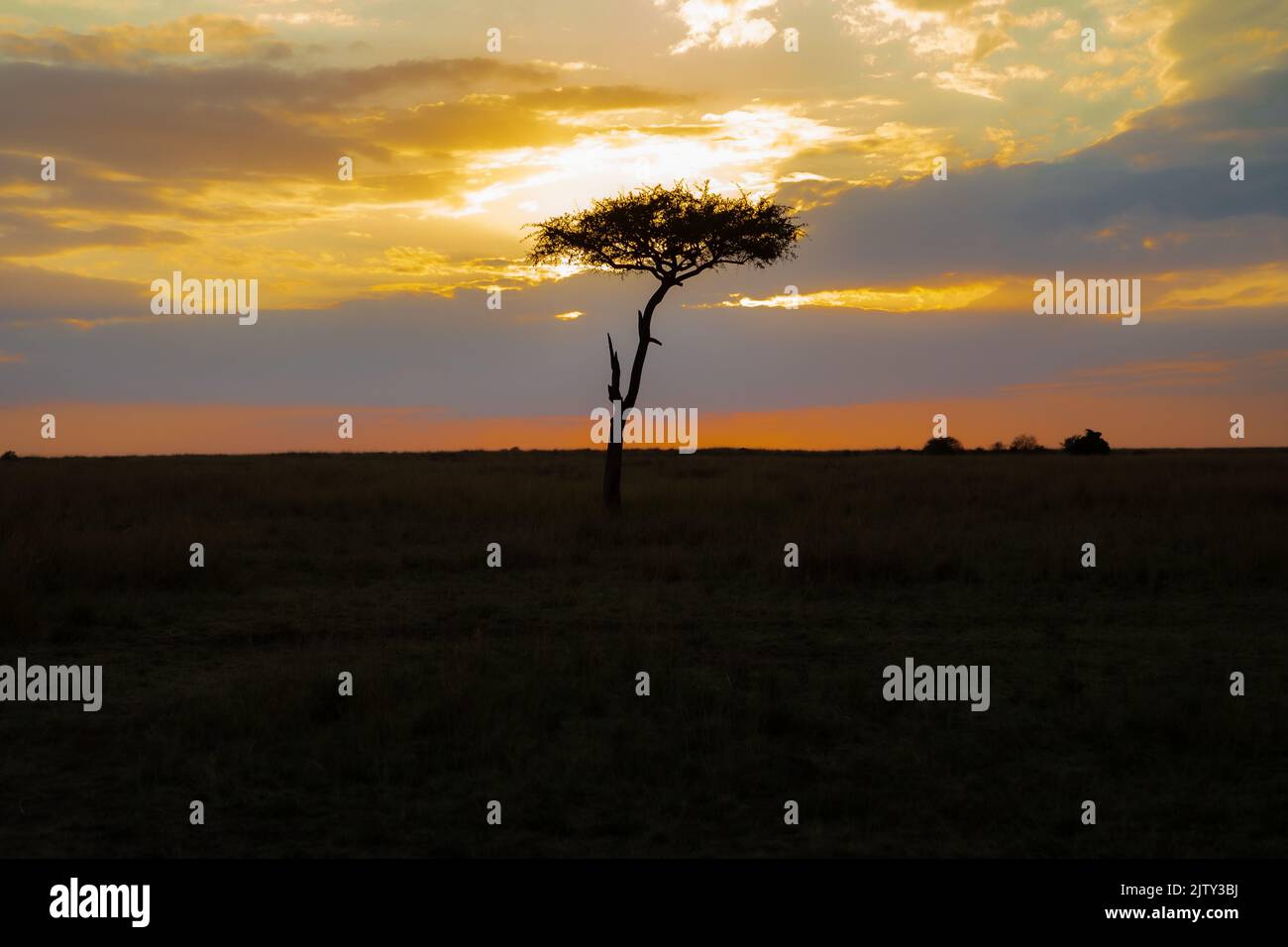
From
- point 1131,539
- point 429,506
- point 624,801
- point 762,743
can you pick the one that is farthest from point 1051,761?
point 429,506

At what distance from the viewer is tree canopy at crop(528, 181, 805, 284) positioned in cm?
2827

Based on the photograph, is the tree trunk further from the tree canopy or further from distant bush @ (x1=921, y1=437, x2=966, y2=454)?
distant bush @ (x1=921, y1=437, x2=966, y2=454)

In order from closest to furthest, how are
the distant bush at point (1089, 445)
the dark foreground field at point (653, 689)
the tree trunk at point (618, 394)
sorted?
the dark foreground field at point (653, 689) < the tree trunk at point (618, 394) < the distant bush at point (1089, 445)

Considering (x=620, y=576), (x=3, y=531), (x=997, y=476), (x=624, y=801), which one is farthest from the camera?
(x=997, y=476)

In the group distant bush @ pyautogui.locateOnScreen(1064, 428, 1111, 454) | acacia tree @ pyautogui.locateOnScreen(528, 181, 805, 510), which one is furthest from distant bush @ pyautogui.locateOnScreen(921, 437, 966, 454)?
acacia tree @ pyautogui.locateOnScreen(528, 181, 805, 510)

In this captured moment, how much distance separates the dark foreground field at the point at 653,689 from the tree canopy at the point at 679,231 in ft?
31.8

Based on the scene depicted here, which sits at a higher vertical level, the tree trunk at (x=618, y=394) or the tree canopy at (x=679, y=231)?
the tree canopy at (x=679, y=231)

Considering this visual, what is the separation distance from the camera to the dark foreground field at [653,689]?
661cm

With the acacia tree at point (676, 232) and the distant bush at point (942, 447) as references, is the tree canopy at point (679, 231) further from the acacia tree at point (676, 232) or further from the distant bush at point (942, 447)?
the distant bush at point (942, 447)

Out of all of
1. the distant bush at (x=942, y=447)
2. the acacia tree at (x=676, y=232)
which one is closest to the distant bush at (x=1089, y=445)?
the distant bush at (x=942, y=447)
